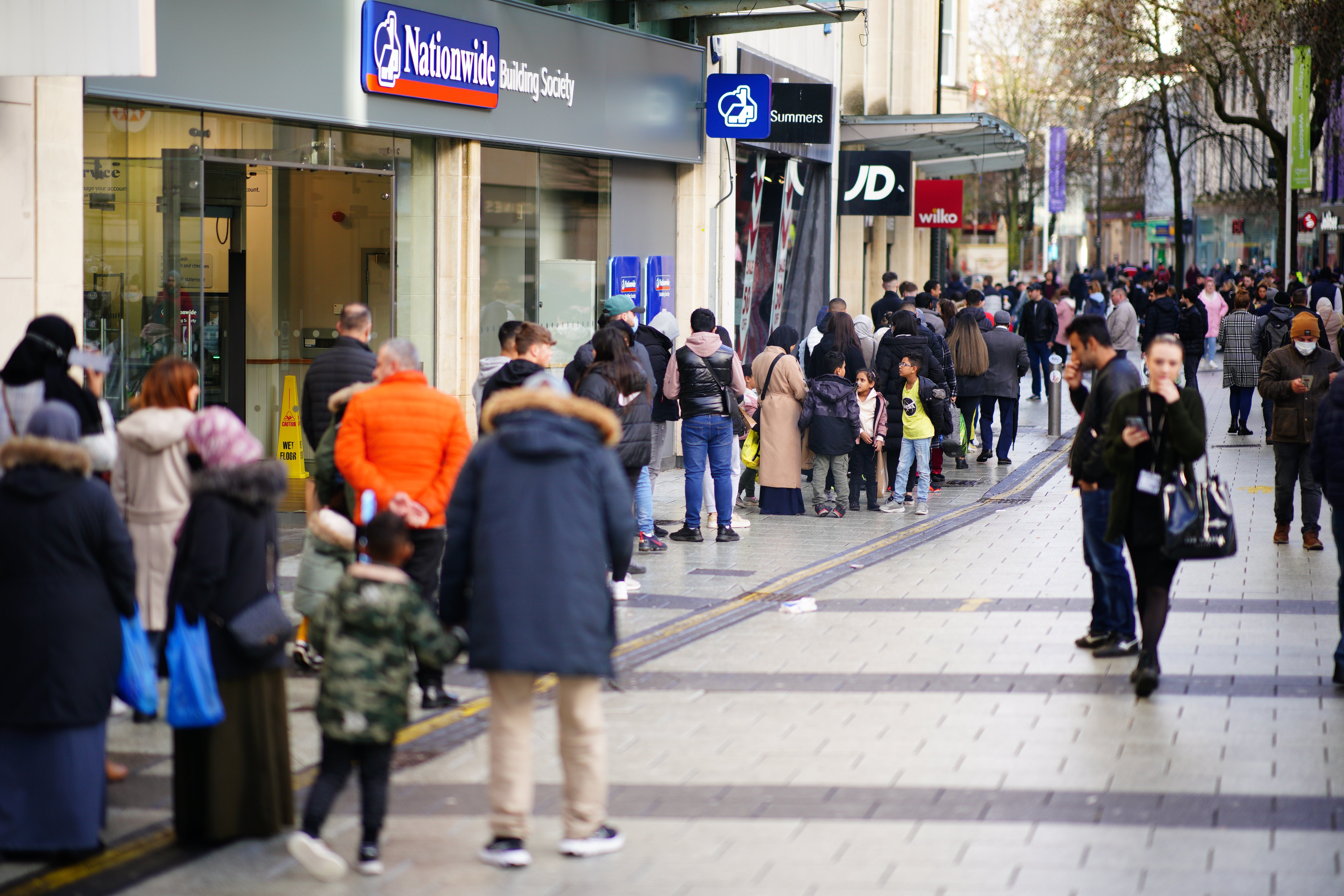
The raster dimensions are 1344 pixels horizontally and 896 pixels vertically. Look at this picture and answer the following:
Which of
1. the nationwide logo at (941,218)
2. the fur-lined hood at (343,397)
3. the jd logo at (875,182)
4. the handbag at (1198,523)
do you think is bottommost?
the handbag at (1198,523)

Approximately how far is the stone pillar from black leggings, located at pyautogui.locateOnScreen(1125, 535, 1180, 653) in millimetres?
7046

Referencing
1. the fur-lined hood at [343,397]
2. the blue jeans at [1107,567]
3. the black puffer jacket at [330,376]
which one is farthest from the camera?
the blue jeans at [1107,567]

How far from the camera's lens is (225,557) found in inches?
216

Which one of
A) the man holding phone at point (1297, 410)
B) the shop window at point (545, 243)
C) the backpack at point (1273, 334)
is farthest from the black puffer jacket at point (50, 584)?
the backpack at point (1273, 334)

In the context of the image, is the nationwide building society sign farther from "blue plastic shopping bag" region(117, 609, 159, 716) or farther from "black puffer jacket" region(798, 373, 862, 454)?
"blue plastic shopping bag" region(117, 609, 159, 716)

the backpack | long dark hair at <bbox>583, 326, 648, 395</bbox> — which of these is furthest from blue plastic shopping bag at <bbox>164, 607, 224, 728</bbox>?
the backpack

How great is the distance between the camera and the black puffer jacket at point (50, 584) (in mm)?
5309

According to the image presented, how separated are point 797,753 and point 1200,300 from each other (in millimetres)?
24290

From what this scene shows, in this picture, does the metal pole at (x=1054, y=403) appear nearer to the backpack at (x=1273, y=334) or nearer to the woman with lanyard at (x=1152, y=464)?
the backpack at (x=1273, y=334)

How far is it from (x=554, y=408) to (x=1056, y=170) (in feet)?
169

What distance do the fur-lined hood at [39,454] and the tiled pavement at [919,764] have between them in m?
1.33

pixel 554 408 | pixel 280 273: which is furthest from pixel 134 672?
pixel 280 273

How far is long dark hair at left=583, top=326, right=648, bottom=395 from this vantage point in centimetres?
1016

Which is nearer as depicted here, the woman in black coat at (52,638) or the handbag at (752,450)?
the woman in black coat at (52,638)
